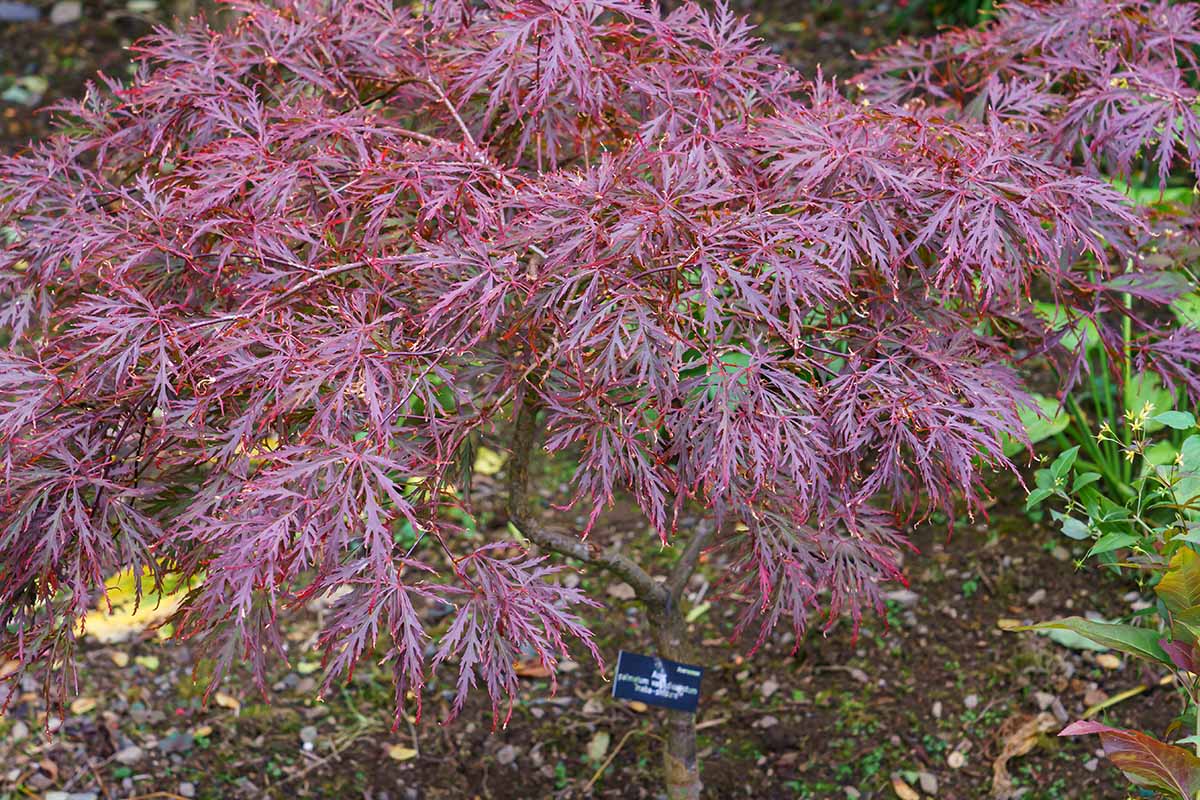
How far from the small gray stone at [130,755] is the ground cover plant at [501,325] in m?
1.03

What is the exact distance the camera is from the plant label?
222 centimetres

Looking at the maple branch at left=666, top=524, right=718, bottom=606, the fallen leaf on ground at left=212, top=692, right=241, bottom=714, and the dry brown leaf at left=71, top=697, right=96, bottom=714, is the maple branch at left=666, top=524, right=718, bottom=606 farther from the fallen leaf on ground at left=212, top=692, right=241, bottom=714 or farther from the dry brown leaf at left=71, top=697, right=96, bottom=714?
the dry brown leaf at left=71, top=697, right=96, bottom=714

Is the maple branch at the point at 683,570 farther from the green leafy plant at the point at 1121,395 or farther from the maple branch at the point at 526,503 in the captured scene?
the green leafy plant at the point at 1121,395

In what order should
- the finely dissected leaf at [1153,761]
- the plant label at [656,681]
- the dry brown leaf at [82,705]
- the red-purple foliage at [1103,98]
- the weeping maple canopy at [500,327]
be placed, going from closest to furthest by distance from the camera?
the weeping maple canopy at [500,327]
the finely dissected leaf at [1153,761]
the red-purple foliage at [1103,98]
the plant label at [656,681]
the dry brown leaf at [82,705]

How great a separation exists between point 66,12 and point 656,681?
501 cm

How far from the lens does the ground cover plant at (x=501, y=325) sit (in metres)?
1.60

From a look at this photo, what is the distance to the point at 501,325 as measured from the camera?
6.11 feet

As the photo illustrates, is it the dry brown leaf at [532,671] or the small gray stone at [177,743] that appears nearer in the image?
the small gray stone at [177,743]

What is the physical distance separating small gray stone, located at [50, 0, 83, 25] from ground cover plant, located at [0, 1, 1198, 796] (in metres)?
4.13

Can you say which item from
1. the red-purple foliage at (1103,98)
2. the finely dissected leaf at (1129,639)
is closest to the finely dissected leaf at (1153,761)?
the finely dissected leaf at (1129,639)

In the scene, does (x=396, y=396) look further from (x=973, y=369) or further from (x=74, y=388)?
(x=973, y=369)

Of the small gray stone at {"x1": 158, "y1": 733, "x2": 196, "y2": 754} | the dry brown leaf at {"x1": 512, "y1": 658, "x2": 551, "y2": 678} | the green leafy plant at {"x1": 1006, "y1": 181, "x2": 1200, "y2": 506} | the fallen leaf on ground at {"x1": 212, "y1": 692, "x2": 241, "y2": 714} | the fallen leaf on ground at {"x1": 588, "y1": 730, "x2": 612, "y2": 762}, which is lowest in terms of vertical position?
the dry brown leaf at {"x1": 512, "y1": 658, "x2": 551, "y2": 678}

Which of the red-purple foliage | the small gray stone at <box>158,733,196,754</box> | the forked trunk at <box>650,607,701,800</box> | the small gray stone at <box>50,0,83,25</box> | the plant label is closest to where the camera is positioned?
the red-purple foliage

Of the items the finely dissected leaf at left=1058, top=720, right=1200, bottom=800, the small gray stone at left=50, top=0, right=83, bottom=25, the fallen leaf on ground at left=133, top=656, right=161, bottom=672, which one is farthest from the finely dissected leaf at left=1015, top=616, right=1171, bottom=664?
the small gray stone at left=50, top=0, right=83, bottom=25
